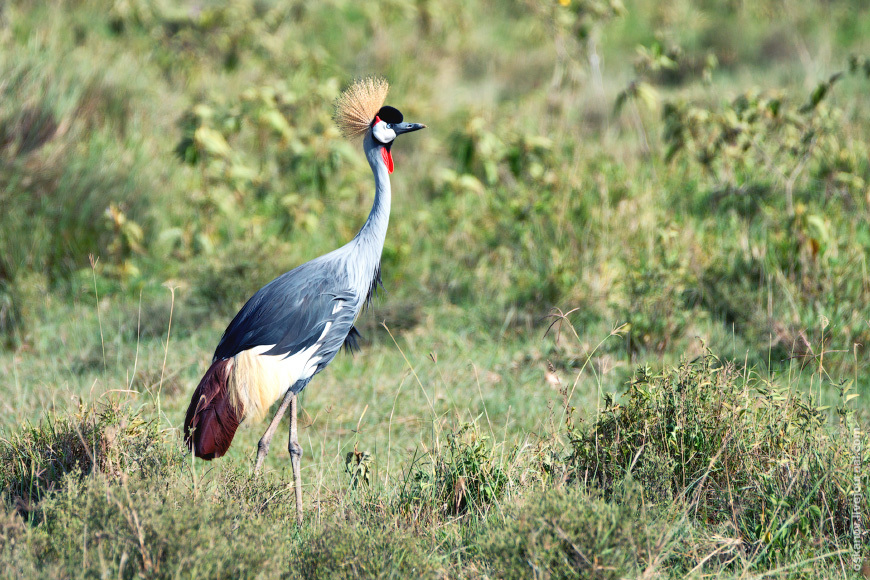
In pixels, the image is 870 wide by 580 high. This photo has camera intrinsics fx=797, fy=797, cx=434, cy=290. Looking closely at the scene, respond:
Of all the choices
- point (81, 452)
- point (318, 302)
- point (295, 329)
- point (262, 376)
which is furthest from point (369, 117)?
point (81, 452)

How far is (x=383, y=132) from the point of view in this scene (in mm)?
3922

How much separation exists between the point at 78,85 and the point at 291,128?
197 centimetres

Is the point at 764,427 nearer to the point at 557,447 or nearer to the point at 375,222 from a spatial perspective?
the point at 557,447

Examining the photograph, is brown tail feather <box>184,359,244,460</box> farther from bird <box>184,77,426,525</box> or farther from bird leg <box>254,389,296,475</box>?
bird leg <box>254,389,296,475</box>

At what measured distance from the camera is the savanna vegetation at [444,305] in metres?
2.89

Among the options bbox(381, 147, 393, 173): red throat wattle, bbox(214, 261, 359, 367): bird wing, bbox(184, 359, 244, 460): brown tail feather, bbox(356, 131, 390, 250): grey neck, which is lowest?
bbox(184, 359, 244, 460): brown tail feather

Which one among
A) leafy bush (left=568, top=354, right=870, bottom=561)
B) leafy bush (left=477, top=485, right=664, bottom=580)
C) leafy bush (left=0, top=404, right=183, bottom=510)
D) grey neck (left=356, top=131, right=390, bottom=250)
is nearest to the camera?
leafy bush (left=477, top=485, right=664, bottom=580)

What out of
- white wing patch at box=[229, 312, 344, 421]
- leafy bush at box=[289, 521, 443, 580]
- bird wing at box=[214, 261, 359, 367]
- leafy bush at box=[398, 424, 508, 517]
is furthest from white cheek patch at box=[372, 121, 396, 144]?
leafy bush at box=[289, 521, 443, 580]

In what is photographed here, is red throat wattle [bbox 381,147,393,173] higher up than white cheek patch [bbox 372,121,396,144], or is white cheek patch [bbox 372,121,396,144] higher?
white cheek patch [bbox 372,121,396,144]

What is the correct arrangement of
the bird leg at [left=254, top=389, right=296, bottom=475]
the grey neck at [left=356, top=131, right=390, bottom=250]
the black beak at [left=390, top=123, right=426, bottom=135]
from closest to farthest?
1. the bird leg at [left=254, top=389, right=296, bottom=475]
2. the grey neck at [left=356, top=131, right=390, bottom=250]
3. the black beak at [left=390, top=123, right=426, bottom=135]

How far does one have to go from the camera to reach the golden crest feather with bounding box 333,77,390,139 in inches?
154

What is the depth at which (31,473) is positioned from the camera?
323cm

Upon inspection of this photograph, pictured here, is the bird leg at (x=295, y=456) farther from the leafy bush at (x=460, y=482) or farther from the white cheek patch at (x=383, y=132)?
the white cheek patch at (x=383, y=132)

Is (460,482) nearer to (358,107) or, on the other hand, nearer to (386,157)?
(386,157)
